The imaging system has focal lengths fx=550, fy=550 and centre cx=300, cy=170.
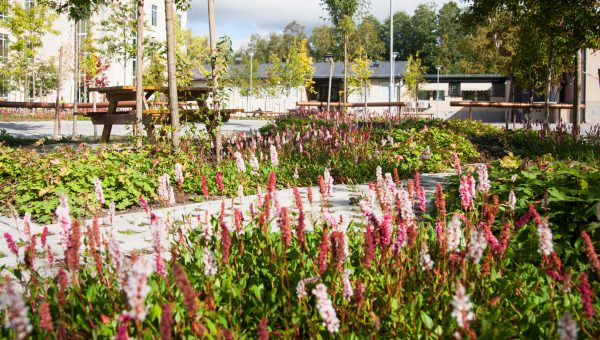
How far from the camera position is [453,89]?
181 ft

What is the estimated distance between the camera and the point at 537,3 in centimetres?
1210

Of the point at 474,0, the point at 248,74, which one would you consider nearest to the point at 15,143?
the point at 474,0

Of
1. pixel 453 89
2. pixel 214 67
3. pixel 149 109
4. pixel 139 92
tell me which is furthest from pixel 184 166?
pixel 453 89

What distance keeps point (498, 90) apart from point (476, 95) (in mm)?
3137

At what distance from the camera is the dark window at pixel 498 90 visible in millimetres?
50844

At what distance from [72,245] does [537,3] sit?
12393mm

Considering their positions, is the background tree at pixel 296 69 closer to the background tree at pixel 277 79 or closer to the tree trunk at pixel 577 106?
the background tree at pixel 277 79

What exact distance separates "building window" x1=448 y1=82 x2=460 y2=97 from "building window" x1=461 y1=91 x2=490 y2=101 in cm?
58

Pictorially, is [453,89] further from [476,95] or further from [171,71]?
[171,71]

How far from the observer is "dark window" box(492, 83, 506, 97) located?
2002 inches

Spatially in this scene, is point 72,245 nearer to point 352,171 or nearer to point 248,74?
point 352,171

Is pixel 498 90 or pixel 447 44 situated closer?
pixel 498 90

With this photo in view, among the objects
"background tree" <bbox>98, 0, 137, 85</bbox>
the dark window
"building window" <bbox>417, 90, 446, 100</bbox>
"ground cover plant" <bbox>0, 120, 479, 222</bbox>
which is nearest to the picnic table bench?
"ground cover plant" <bbox>0, 120, 479, 222</bbox>

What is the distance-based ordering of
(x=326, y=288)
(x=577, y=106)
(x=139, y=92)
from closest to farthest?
1. (x=326, y=288)
2. (x=139, y=92)
3. (x=577, y=106)
